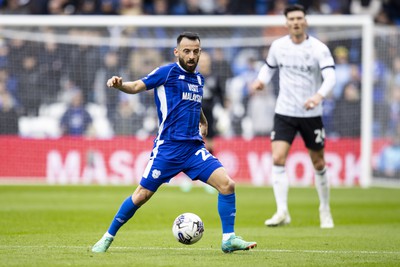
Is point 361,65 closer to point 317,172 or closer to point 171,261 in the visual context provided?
point 317,172

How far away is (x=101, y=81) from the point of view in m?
23.2

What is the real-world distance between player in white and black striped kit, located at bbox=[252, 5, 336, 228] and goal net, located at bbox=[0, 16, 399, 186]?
28.4 feet

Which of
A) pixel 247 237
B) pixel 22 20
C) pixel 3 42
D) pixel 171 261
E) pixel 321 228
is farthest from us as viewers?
pixel 3 42

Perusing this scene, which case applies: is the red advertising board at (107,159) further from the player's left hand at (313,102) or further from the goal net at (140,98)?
the player's left hand at (313,102)

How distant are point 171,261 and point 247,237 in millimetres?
2674

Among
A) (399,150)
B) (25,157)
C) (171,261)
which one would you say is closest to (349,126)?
(399,150)

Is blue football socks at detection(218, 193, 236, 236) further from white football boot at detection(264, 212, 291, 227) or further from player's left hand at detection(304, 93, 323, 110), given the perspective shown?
white football boot at detection(264, 212, 291, 227)

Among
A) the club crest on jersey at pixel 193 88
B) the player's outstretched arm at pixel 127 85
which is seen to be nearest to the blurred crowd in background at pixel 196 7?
the club crest on jersey at pixel 193 88

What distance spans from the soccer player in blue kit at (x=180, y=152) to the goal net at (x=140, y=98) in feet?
40.8

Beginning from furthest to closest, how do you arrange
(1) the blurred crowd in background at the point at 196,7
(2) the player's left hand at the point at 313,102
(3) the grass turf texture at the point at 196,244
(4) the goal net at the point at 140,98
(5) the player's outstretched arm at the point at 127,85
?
1. (1) the blurred crowd in background at the point at 196,7
2. (4) the goal net at the point at 140,98
3. (2) the player's left hand at the point at 313,102
4. (3) the grass turf texture at the point at 196,244
5. (5) the player's outstretched arm at the point at 127,85

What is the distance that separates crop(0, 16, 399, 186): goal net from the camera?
21.7 meters

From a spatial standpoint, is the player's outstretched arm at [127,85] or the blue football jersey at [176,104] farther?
the blue football jersey at [176,104]

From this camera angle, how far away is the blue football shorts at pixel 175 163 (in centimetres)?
895

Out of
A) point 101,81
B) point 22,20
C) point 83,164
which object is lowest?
point 83,164
